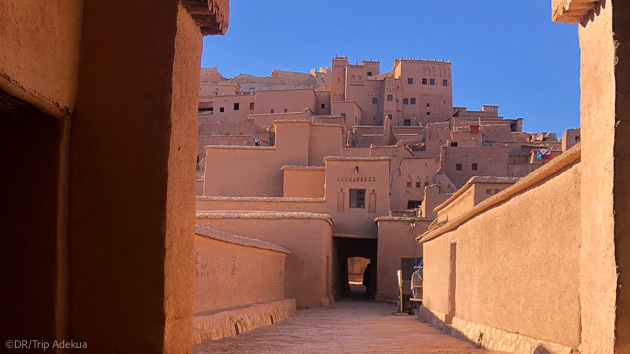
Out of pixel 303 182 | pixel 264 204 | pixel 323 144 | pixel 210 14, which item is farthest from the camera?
pixel 323 144

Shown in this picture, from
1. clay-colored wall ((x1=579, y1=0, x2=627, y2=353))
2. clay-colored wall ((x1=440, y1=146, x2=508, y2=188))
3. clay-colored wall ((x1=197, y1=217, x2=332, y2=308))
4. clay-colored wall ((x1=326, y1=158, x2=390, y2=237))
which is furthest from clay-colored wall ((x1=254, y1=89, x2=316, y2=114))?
clay-colored wall ((x1=579, y1=0, x2=627, y2=353))

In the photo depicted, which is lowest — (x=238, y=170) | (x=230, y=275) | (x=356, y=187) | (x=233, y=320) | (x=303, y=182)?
(x=233, y=320)

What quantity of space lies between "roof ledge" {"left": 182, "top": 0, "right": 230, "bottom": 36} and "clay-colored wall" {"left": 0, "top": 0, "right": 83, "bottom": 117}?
2.39 feet

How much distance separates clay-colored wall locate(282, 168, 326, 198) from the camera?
94.6 ft

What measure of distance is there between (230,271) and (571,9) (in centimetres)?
917

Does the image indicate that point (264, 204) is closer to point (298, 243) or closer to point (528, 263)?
point (298, 243)

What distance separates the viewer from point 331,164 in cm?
2709

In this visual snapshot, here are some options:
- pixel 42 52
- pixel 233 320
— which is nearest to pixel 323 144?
pixel 233 320

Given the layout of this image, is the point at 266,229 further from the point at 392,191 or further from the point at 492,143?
the point at 492,143

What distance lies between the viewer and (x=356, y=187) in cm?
2709

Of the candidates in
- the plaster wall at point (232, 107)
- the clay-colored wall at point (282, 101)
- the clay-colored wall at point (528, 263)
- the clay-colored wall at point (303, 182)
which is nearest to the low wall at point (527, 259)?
the clay-colored wall at point (528, 263)

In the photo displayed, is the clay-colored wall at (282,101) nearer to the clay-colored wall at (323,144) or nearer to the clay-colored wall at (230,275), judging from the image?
the clay-colored wall at (323,144)

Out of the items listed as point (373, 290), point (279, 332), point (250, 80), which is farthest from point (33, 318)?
point (250, 80)

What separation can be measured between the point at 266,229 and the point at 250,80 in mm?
62223
